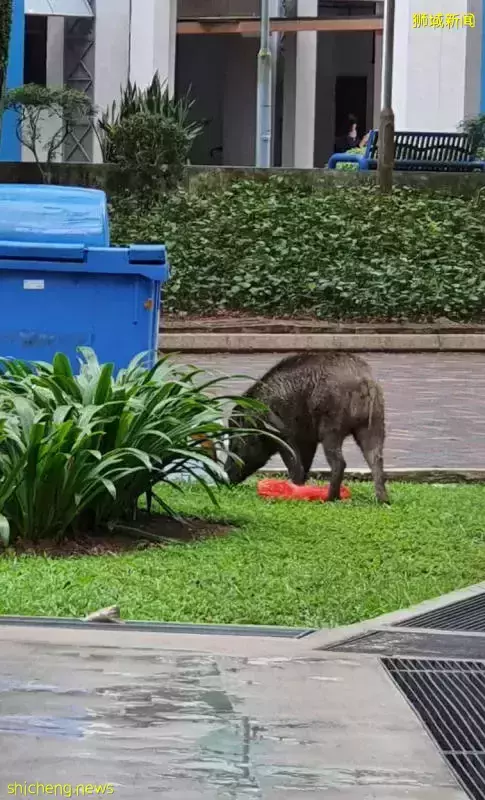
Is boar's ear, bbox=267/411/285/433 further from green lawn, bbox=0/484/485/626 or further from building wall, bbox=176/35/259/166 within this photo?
building wall, bbox=176/35/259/166

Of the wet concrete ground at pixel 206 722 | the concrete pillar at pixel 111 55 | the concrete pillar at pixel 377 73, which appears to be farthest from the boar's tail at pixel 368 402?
the concrete pillar at pixel 377 73

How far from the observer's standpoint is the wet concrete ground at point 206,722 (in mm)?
3875

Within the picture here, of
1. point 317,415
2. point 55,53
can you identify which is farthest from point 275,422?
point 55,53

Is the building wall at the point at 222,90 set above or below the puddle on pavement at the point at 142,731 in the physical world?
above

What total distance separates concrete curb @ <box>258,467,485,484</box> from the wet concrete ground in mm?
4310

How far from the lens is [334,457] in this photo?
8.52 meters

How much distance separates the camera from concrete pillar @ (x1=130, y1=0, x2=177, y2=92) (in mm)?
29562

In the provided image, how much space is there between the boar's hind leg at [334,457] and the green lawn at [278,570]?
0.26 m

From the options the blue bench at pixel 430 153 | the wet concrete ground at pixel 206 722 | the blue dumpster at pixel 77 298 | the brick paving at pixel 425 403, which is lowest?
the wet concrete ground at pixel 206 722

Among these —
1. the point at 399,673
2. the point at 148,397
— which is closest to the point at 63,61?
the point at 148,397

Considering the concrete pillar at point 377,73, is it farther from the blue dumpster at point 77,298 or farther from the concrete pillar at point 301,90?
the blue dumpster at point 77,298

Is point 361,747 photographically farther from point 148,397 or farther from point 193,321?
point 193,321

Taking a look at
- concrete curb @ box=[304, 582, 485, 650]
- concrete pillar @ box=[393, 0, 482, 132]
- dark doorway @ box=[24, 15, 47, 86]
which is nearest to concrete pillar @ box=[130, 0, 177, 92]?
dark doorway @ box=[24, 15, 47, 86]

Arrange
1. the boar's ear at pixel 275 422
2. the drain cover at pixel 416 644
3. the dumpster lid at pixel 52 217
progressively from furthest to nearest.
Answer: the dumpster lid at pixel 52 217
the boar's ear at pixel 275 422
the drain cover at pixel 416 644
